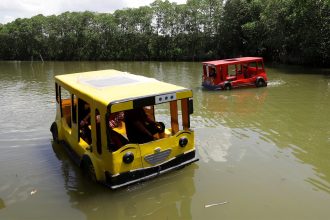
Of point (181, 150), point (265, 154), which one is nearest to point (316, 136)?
point (265, 154)

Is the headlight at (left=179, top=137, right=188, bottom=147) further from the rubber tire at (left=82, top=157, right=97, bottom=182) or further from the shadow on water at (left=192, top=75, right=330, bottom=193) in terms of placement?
the shadow on water at (left=192, top=75, right=330, bottom=193)

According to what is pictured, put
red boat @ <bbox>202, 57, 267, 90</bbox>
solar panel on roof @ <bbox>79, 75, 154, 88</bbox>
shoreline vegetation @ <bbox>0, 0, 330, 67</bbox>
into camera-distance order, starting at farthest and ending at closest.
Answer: shoreline vegetation @ <bbox>0, 0, 330, 67</bbox>, red boat @ <bbox>202, 57, 267, 90</bbox>, solar panel on roof @ <bbox>79, 75, 154, 88</bbox>

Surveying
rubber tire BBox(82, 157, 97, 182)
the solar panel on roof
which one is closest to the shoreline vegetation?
the solar panel on roof

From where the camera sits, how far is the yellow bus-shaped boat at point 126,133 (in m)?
7.88

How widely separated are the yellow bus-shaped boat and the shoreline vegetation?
2258 cm

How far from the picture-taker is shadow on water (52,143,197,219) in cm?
761

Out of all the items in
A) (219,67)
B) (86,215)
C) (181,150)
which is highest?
(219,67)

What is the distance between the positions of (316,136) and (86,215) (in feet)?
24.8

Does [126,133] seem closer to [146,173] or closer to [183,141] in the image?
[146,173]

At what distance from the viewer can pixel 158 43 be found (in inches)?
2030

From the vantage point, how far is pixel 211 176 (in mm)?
9148

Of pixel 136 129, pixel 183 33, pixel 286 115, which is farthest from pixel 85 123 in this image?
pixel 183 33

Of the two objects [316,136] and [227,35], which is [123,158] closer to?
[316,136]

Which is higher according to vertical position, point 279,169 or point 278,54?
point 278,54
